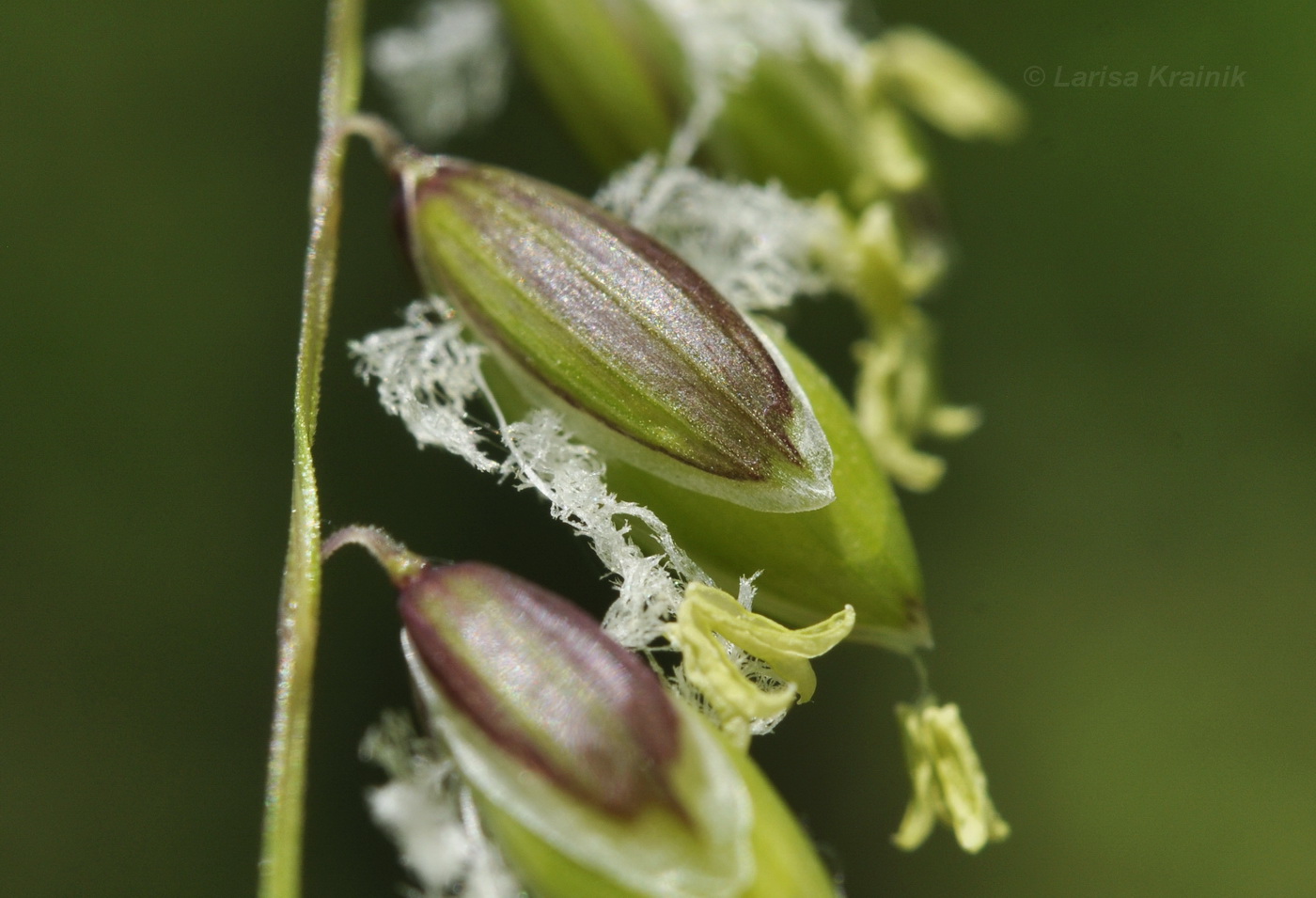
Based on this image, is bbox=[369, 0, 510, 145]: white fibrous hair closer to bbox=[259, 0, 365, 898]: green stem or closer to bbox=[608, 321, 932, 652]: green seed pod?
bbox=[259, 0, 365, 898]: green stem

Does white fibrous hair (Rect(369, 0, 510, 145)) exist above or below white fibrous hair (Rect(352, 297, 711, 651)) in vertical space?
above

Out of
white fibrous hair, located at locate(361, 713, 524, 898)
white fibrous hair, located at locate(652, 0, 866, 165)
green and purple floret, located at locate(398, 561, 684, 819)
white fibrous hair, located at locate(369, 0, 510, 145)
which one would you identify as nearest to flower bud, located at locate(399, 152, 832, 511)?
green and purple floret, located at locate(398, 561, 684, 819)

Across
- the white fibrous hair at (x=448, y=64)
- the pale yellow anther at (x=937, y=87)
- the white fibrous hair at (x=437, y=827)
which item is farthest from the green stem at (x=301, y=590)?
the pale yellow anther at (x=937, y=87)

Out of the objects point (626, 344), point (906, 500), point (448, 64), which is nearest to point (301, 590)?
point (626, 344)

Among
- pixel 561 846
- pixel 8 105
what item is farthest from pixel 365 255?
pixel 561 846

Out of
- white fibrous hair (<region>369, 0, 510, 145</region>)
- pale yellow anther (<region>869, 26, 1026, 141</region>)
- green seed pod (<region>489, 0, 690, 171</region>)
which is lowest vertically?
white fibrous hair (<region>369, 0, 510, 145</region>)

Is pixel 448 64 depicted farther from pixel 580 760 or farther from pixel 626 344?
pixel 580 760

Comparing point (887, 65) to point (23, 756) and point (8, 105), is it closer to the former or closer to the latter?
point (8, 105)
